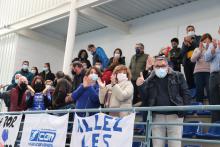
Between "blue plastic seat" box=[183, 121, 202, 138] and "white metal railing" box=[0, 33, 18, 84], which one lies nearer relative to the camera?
"blue plastic seat" box=[183, 121, 202, 138]

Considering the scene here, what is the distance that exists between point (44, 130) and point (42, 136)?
0.09 m

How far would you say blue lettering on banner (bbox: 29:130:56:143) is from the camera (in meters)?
5.09

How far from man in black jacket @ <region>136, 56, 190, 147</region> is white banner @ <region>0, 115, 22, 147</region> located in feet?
7.54

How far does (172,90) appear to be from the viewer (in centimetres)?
459

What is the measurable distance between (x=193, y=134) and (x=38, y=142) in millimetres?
2237

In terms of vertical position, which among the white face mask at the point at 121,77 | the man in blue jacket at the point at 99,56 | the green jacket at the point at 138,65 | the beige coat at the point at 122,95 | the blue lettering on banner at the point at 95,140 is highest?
the man in blue jacket at the point at 99,56

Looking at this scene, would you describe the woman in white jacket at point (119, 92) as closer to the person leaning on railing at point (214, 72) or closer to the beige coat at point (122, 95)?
the beige coat at point (122, 95)

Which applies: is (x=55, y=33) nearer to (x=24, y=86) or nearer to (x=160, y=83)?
(x=24, y=86)

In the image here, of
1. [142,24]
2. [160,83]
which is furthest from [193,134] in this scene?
[142,24]

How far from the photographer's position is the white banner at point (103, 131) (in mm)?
3943

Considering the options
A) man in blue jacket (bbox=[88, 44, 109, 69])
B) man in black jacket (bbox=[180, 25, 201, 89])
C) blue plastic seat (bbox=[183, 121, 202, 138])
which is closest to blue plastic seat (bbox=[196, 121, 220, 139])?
blue plastic seat (bbox=[183, 121, 202, 138])

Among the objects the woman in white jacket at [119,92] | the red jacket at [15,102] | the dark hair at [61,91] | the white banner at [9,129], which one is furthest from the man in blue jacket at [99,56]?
the woman in white jacket at [119,92]

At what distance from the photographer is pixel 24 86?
716 centimetres

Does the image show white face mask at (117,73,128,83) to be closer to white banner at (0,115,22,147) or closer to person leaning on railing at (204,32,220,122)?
person leaning on railing at (204,32,220,122)
